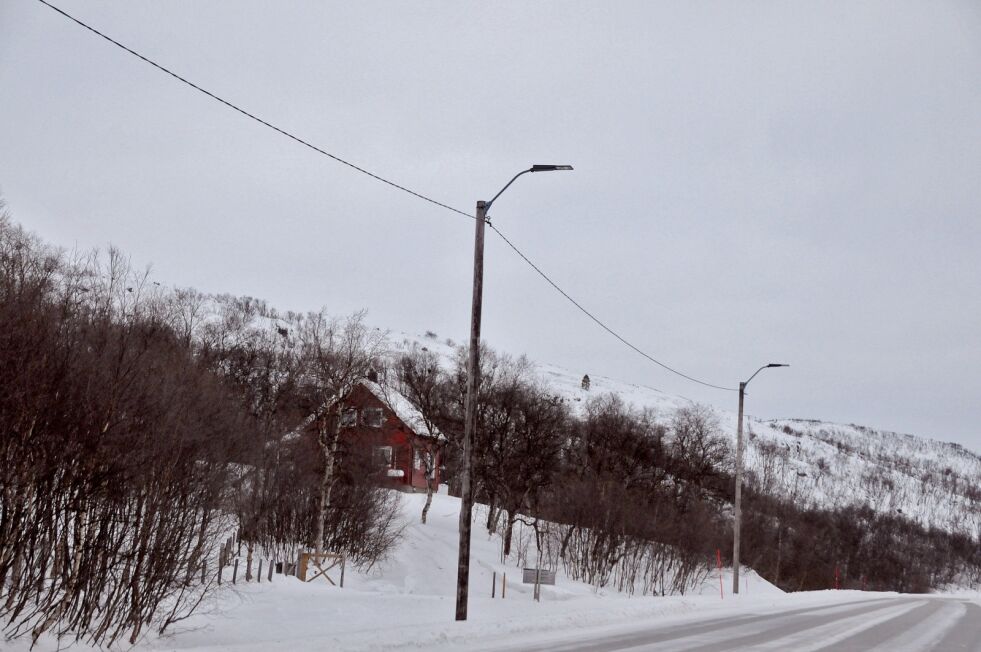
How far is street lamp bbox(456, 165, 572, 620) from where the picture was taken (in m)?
18.4

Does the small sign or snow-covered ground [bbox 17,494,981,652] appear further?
the small sign

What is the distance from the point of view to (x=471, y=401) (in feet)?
61.5

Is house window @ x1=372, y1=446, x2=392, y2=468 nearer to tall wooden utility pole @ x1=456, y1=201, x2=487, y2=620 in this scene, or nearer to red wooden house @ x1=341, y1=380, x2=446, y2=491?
red wooden house @ x1=341, y1=380, x2=446, y2=491

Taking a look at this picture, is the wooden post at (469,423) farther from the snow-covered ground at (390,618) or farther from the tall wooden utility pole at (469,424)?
the snow-covered ground at (390,618)

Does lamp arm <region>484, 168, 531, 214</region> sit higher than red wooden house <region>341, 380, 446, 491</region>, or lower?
higher

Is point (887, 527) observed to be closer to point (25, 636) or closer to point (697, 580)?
point (697, 580)

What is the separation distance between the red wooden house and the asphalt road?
73.0 ft

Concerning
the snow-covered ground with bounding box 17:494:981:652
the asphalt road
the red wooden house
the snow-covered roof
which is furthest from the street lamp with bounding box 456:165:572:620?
the snow-covered roof

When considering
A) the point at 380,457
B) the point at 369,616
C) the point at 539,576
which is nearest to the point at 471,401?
the point at 369,616

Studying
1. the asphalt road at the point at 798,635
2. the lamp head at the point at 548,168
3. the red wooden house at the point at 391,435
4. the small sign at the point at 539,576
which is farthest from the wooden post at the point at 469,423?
the red wooden house at the point at 391,435

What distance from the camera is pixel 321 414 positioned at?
4084cm

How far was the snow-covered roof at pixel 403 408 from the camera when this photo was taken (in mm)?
62978

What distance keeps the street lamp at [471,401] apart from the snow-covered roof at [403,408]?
40.9m

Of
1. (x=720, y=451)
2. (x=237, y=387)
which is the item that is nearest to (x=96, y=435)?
(x=237, y=387)
